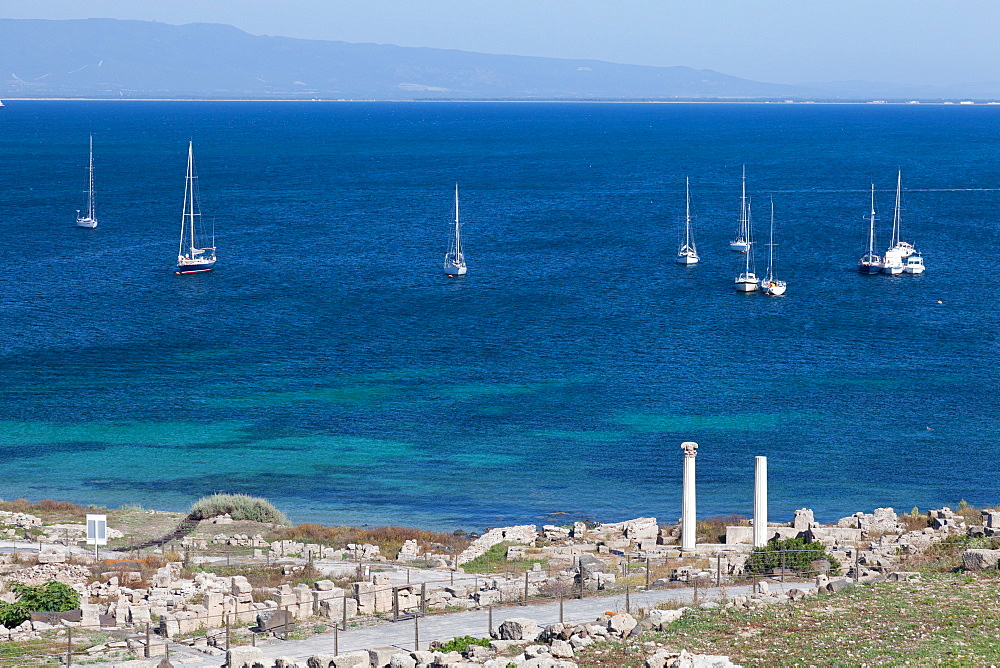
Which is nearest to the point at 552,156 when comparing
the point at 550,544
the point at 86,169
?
the point at 86,169

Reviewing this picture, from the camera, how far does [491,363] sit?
213 feet

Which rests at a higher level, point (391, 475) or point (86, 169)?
point (86, 169)

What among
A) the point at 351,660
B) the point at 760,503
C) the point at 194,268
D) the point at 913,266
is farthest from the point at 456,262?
the point at 351,660

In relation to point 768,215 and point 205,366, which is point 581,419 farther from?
point 768,215

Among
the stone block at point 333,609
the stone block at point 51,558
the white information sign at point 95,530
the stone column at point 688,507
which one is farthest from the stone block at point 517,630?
the white information sign at point 95,530

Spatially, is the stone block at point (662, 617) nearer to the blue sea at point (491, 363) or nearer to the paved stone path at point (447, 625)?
the paved stone path at point (447, 625)

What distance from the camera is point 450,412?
186 ft

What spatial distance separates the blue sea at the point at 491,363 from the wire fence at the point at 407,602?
1299 cm

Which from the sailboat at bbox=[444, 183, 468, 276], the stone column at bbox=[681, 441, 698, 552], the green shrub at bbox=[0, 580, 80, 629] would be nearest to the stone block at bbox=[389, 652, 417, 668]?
the green shrub at bbox=[0, 580, 80, 629]

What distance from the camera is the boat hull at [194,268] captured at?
8900 cm

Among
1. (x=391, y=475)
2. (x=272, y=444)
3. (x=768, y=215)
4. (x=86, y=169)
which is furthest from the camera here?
(x=86, y=169)

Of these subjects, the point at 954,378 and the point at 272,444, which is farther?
the point at 954,378

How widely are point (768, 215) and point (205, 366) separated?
67.3 m

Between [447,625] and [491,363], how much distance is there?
4112cm
